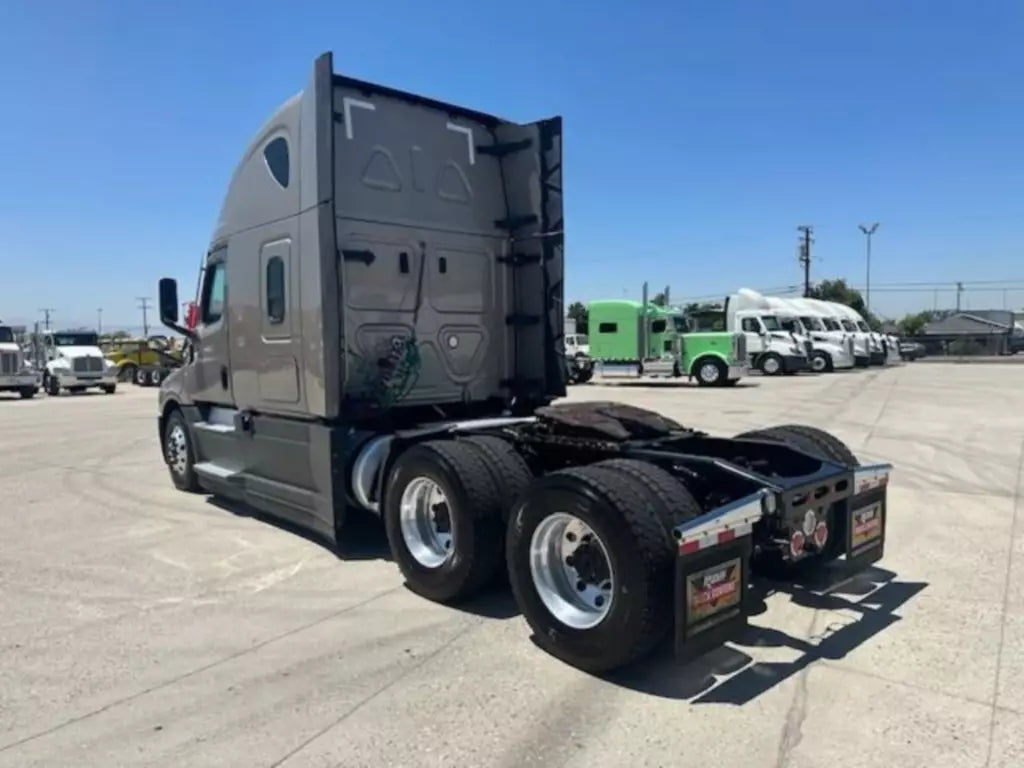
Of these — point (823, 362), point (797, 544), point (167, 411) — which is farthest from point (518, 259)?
point (823, 362)

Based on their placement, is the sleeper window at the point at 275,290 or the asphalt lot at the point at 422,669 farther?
the sleeper window at the point at 275,290

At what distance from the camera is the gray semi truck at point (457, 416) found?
385 cm

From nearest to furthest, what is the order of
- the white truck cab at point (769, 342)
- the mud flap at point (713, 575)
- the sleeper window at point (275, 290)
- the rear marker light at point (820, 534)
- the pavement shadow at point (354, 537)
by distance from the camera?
1. the mud flap at point (713, 575)
2. the rear marker light at point (820, 534)
3. the pavement shadow at point (354, 537)
4. the sleeper window at point (275, 290)
5. the white truck cab at point (769, 342)

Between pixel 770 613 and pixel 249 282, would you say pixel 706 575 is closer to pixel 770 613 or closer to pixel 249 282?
pixel 770 613

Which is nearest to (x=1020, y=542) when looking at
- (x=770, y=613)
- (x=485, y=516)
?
(x=770, y=613)

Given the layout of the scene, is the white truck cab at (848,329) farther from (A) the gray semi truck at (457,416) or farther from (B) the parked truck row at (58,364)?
(A) the gray semi truck at (457,416)

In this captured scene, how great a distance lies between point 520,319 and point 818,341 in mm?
31469

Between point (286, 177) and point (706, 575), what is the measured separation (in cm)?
460

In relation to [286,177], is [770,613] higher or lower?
lower

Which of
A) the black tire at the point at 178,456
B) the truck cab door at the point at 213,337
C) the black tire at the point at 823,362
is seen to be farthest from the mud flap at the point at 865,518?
the black tire at the point at 823,362

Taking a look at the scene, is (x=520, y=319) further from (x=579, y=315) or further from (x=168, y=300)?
(x=579, y=315)

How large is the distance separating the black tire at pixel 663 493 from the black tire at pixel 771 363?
29575 mm

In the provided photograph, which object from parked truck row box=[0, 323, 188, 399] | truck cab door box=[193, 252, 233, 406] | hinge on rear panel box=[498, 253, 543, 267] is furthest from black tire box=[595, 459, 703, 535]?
parked truck row box=[0, 323, 188, 399]

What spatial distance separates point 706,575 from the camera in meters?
3.64
